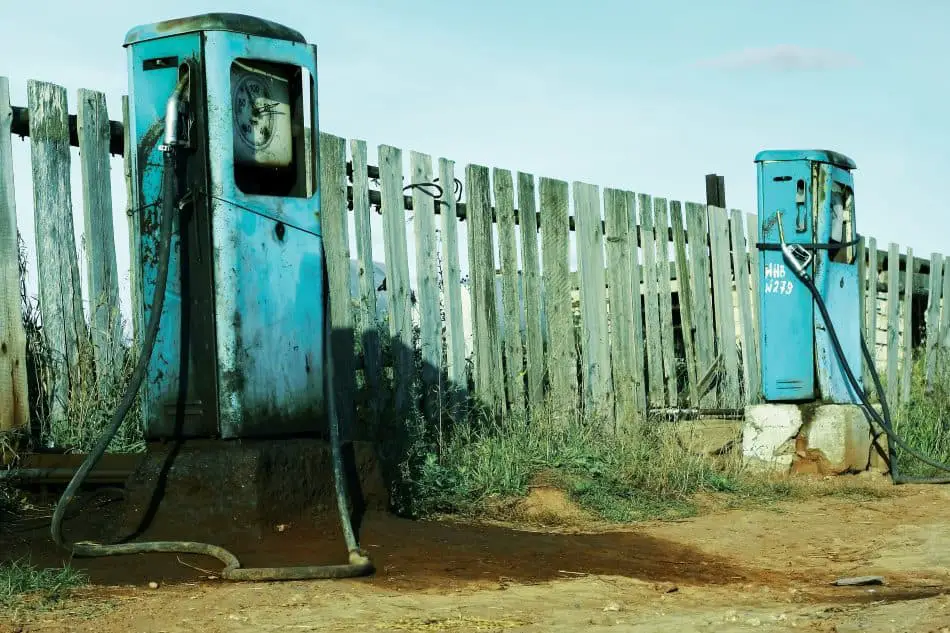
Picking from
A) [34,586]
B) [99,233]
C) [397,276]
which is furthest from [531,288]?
[34,586]

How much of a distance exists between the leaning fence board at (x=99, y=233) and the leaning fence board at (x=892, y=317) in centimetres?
874

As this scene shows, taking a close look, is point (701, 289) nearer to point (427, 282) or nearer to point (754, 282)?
point (754, 282)

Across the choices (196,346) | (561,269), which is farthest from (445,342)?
(196,346)

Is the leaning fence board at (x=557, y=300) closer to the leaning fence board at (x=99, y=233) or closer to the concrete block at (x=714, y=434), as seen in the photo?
the concrete block at (x=714, y=434)

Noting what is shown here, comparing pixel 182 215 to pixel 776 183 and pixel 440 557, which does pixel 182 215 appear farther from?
pixel 776 183

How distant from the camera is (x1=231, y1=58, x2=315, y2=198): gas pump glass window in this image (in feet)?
16.8

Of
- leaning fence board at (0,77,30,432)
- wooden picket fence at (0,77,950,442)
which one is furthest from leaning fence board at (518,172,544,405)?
leaning fence board at (0,77,30,432)

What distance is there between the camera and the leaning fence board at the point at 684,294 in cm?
991

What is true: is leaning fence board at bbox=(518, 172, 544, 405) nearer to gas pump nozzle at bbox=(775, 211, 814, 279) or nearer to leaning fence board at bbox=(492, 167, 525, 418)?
leaning fence board at bbox=(492, 167, 525, 418)

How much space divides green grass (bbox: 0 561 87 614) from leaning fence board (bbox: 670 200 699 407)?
21.4 feet

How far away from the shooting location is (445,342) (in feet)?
25.0

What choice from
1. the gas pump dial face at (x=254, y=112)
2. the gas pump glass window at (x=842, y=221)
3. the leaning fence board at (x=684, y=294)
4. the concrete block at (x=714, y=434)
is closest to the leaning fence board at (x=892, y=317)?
the leaning fence board at (x=684, y=294)

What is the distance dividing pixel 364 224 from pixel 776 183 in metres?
3.44

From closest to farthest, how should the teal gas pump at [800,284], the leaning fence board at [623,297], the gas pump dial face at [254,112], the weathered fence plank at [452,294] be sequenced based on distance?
the gas pump dial face at [254,112] → the weathered fence plank at [452,294] → the teal gas pump at [800,284] → the leaning fence board at [623,297]
